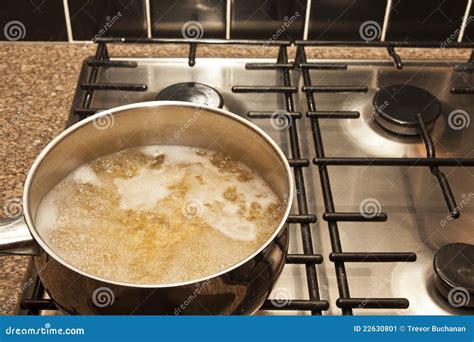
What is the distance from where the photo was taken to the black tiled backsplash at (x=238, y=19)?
106 centimetres

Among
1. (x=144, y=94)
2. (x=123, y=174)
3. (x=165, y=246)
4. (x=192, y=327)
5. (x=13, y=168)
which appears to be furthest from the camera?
(x=144, y=94)

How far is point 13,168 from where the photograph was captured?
86cm

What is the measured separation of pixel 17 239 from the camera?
58cm

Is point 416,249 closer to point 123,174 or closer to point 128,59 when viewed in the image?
point 123,174

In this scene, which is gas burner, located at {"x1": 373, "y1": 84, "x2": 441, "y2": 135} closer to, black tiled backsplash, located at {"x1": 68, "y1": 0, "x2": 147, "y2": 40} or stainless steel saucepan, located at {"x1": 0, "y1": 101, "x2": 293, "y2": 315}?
stainless steel saucepan, located at {"x1": 0, "y1": 101, "x2": 293, "y2": 315}

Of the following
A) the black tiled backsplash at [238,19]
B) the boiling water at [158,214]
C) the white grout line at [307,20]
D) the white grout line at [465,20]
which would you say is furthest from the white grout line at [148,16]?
the white grout line at [465,20]

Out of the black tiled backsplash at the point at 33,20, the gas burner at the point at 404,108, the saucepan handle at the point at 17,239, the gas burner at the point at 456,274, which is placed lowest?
the saucepan handle at the point at 17,239

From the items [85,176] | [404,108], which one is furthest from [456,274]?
[85,176]

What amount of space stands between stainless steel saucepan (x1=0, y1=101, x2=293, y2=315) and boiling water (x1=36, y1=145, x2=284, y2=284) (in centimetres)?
2

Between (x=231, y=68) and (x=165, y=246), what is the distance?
474 millimetres

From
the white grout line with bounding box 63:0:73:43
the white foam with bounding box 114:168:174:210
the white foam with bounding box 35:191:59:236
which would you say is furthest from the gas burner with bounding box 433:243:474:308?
the white grout line with bounding box 63:0:73:43

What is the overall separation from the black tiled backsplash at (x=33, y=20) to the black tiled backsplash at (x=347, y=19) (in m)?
0.41

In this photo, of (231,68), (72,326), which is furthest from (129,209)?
(231,68)

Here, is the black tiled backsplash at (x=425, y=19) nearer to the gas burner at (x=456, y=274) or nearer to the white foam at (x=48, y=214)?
the gas burner at (x=456, y=274)
